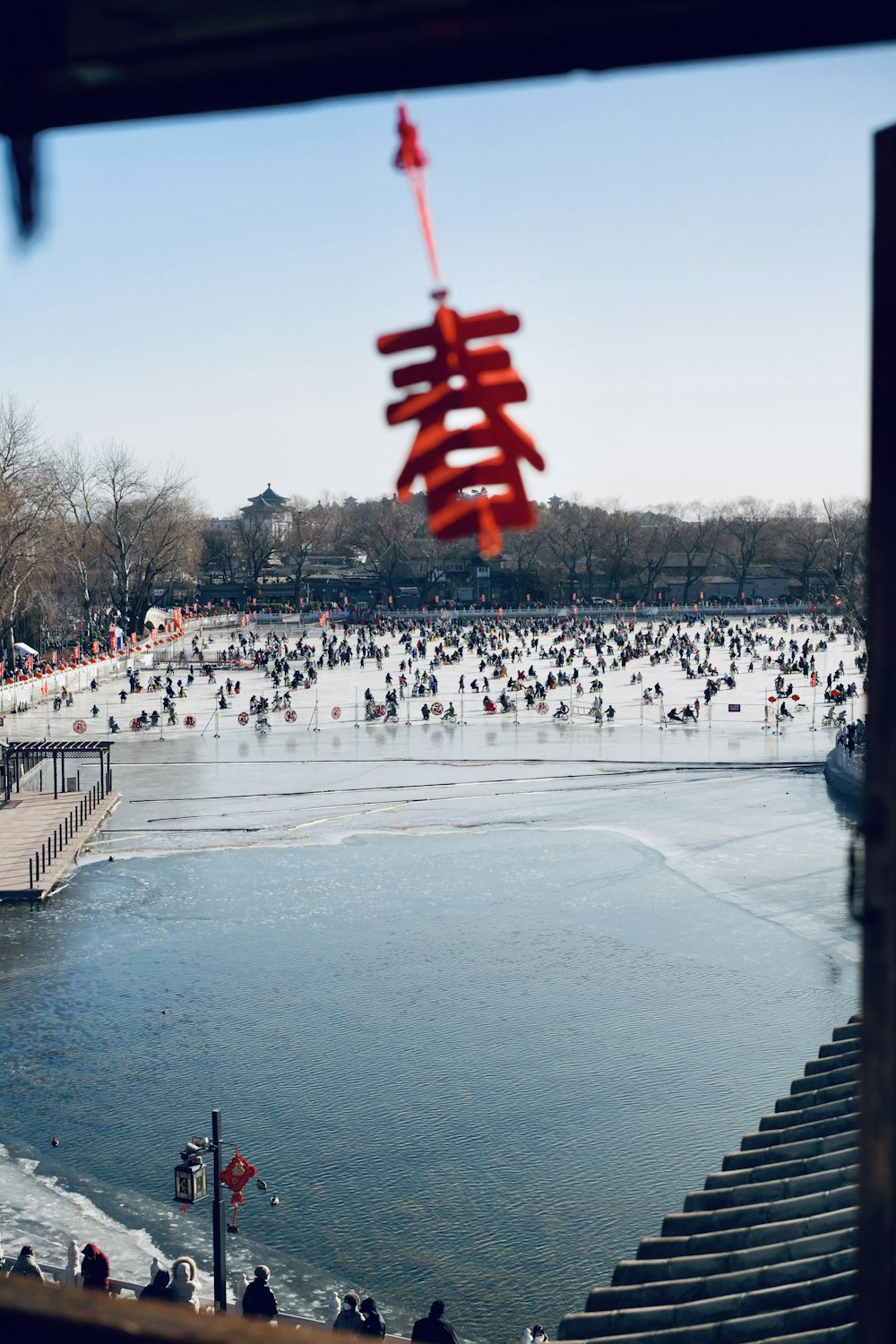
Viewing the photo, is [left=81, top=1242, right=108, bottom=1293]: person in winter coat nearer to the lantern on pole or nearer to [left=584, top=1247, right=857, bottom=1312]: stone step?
the lantern on pole

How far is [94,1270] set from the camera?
10.7 m

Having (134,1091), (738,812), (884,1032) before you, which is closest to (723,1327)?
(884,1032)

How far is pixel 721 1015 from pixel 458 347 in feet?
54.4

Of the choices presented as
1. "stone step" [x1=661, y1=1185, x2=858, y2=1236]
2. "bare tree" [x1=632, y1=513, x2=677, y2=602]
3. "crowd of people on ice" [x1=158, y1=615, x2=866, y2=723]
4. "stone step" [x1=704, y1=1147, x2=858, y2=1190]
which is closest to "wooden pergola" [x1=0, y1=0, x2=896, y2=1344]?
"stone step" [x1=661, y1=1185, x2=858, y2=1236]

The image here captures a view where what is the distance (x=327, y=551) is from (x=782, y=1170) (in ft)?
394

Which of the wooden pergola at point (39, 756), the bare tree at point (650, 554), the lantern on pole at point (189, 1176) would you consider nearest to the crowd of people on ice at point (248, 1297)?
the lantern on pole at point (189, 1176)

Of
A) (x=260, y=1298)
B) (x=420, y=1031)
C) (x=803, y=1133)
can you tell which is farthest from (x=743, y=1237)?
(x=420, y=1031)

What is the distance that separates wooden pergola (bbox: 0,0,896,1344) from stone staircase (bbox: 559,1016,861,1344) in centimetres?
539

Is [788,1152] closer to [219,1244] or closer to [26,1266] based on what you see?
[219,1244]

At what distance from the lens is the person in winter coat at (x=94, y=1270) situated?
10.6 meters

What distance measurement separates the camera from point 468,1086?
52.5ft

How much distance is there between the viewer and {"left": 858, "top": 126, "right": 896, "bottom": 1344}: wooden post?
201 centimetres

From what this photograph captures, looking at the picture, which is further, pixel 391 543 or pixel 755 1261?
pixel 391 543

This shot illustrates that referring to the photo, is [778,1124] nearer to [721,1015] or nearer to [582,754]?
[721,1015]
